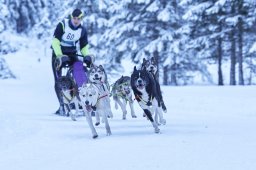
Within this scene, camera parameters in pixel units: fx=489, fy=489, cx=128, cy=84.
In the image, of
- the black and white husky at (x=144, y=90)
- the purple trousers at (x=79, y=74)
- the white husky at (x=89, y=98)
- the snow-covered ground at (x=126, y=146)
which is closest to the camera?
the snow-covered ground at (x=126, y=146)

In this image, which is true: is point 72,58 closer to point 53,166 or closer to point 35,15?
point 53,166

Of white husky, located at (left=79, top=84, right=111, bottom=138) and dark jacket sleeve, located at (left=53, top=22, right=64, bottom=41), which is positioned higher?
dark jacket sleeve, located at (left=53, top=22, right=64, bottom=41)

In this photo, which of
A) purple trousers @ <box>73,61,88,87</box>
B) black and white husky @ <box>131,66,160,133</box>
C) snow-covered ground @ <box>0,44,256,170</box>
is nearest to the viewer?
snow-covered ground @ <box>0,44,256,170</box>

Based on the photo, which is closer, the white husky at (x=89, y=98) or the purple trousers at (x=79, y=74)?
the white husky at (x=89, y=98)

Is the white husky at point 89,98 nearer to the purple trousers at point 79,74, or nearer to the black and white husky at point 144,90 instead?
the black and white husky at point 144,90

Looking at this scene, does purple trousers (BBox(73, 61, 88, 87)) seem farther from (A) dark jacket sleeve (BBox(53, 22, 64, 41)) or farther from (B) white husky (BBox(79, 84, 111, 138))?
(B) white husky (BBox(79, 84, 111, 138))

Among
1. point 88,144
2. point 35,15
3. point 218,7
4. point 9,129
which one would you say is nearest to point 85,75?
point 9,129

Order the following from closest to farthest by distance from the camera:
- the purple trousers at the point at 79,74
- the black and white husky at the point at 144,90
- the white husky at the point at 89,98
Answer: the white husky at the point at 89,98
the black and white husky at the point at 144,90
the purple trousers at the point at 79,74

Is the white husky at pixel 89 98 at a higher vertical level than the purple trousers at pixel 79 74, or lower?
lower

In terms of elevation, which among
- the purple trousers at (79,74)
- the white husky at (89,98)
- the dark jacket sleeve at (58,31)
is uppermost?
the dark jacket sleeve at (58,31)

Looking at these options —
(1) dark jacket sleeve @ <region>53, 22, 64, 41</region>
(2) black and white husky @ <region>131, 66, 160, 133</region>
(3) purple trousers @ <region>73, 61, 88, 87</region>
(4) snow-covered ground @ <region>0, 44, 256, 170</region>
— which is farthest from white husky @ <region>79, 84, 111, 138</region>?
(1) dark jacket sleeve @ <region>53, 22, 64, 41</region>

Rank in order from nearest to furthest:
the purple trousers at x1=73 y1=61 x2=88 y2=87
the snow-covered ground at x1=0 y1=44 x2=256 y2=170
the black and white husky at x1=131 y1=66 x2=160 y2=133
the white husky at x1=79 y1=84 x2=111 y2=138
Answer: the snow-covered ground at x1=0 y1=44 x2=256 y2=170 < the white husky at x1=79 y1=84 x2=111 y2=138 < the black and white husky at x1=131 y1=66 x2=160 y2=133 < the purple trousers at x1=73 y1=61 x2=88 y2=87

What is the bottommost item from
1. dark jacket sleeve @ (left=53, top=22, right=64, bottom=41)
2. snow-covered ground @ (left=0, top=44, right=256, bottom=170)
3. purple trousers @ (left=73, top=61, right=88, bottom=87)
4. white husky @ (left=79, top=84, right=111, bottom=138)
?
snow-covered ground @ (left=0, top=44, right=256, bottom=170)

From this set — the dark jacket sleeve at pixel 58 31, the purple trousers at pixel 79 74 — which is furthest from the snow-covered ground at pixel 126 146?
the dark jacket sleeve at pixel 58 31
